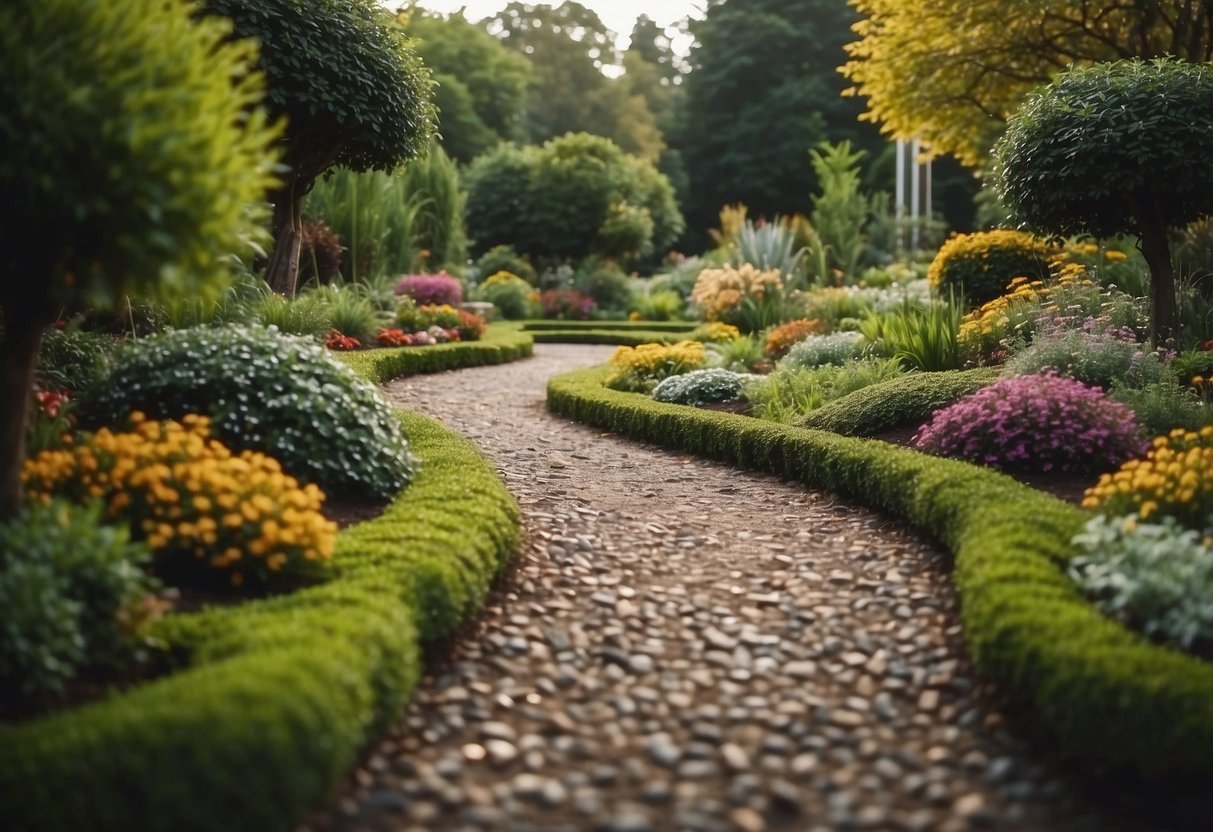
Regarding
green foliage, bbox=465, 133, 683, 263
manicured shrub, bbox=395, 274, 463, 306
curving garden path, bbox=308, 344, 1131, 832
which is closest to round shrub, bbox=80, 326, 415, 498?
curving garden path, bbox=308, 344, 1131, 832

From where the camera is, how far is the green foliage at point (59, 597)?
313 cm

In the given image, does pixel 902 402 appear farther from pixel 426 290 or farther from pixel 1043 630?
pixel 426 290

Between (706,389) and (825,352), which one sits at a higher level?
(825,352)

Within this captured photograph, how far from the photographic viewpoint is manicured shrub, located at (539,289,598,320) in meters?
24.3

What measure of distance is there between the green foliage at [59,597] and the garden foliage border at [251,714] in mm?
210

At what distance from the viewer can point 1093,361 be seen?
24.7 ft

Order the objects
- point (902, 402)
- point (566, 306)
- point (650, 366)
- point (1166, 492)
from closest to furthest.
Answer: point (1166, 492)
point (902, 402)
point (650, 366)
point (566, 306)

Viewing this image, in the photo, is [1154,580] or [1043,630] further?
[1154,580]

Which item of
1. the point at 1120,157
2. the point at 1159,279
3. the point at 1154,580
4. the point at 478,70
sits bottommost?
the point at 1154,580

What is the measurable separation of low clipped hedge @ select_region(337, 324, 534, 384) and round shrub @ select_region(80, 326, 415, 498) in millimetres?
3833

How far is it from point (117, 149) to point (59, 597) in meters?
1.42

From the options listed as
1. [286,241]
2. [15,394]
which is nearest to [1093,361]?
[15,394]

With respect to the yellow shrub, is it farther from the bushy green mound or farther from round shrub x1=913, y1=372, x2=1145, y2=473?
round shrub x1=913, y1=372, x2=1145, y2=473

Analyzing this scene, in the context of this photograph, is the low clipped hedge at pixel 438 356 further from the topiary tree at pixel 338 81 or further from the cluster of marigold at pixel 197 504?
the cluster of marigold at pixel 197 504
